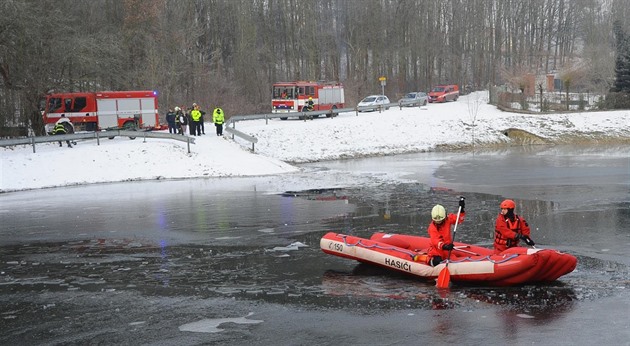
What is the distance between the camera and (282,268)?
14.5 meters

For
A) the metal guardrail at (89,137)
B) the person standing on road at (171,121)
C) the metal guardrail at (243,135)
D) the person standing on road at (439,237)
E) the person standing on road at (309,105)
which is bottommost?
the person standing on road at (439,237)

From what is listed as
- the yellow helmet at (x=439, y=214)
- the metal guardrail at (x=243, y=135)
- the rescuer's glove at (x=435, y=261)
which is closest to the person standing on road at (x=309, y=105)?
the metal guardrail at (x=243, y=135)

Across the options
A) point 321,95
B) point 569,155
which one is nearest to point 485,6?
point 321,95

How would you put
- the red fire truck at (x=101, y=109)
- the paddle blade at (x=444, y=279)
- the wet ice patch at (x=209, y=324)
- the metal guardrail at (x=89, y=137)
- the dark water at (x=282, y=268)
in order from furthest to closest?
the red fire truck at (x=101, y=109) → the metal guardrail at (x=89, y=137) → the paddle blade at (x=444, y=279) → the wet ice patch at (x=209, y=324) → the dark water at (x=282, y=268)

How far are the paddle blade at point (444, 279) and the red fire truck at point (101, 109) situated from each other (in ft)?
94.5

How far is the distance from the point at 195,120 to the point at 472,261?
89.7 feet

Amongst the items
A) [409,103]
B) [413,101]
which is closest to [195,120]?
[409,103]

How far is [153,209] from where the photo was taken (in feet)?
75.8

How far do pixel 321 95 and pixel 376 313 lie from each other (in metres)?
41.0

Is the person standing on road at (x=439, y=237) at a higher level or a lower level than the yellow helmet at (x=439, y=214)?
lower

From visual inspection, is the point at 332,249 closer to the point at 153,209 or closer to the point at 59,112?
the point at 153,209

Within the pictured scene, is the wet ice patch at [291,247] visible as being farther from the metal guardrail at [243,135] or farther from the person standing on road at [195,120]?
the person standing on road at [195,120]

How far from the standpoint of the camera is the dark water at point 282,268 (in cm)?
1045

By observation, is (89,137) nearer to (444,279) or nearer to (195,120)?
(195,120)
